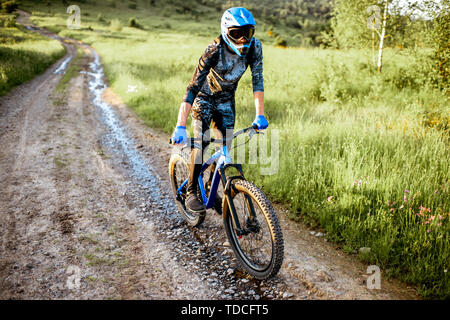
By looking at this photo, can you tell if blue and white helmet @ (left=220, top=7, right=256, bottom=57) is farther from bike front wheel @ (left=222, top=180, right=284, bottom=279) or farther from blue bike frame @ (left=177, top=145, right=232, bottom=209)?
bike front wheel @ (left=222, top=180, right=284, bottom=279)

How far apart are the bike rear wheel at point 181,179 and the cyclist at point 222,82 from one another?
1.29ft

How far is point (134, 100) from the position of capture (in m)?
11.2

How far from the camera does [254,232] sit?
10.2ft

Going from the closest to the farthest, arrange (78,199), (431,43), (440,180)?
(440,180) < (78,199) < (431,43)

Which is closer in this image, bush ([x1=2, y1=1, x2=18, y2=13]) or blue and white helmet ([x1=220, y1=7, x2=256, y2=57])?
blue and white helmet ([x1=220, y1=7, x2=256, y2=57])

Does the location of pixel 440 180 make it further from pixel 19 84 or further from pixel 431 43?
pixel 19 84

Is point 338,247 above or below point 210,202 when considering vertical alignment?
below

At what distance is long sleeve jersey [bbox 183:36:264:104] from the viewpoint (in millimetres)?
3021

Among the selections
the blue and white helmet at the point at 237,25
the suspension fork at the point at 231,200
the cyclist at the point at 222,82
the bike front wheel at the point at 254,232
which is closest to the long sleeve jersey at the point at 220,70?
the cyclist at the point at 222,82

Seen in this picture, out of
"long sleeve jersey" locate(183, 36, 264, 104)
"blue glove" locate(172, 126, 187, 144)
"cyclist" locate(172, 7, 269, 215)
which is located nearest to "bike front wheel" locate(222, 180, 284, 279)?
"cyclist" locate(172, 7, 269, 215)
